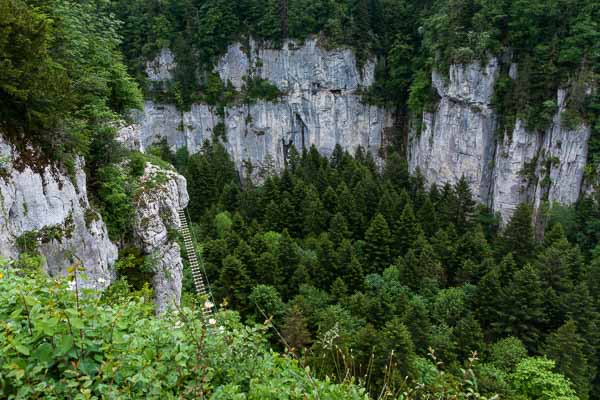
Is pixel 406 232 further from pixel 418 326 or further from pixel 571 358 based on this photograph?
pixel 571 358

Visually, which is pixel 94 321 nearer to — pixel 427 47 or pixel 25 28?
pixel 25 28

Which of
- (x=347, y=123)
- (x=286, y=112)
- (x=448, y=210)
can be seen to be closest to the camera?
(x=448, y=210)

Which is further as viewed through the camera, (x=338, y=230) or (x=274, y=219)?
(x=274, y=219)

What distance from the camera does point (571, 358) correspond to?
18.6 meters

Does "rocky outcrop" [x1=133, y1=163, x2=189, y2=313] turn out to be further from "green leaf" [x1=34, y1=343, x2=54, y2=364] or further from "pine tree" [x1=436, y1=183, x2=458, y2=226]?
"pine tree" [x1=436, y1=183, x2=458, y2=226]

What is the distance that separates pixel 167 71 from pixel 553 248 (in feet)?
130

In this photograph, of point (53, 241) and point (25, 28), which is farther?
point (53, 241)

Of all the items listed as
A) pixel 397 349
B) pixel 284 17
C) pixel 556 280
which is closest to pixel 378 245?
pixel 556 280

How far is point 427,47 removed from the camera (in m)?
38.9

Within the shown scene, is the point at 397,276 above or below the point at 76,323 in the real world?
below

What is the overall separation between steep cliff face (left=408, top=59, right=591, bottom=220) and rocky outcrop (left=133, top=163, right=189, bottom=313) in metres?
28.1

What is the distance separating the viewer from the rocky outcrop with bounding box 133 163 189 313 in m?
13.3

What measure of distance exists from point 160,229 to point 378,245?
1693cm

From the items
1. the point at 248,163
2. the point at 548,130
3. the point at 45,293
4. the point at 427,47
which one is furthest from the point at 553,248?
the point at 248,163
